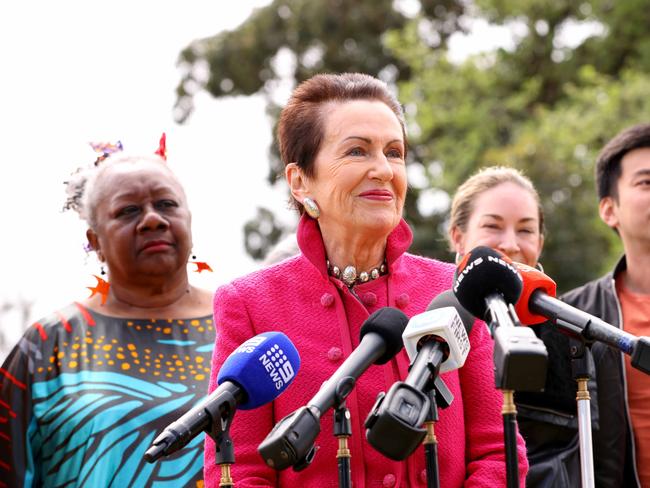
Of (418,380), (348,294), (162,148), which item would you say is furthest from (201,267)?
(418,380)

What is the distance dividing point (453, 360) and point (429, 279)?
3.04 ft

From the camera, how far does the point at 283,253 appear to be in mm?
6035

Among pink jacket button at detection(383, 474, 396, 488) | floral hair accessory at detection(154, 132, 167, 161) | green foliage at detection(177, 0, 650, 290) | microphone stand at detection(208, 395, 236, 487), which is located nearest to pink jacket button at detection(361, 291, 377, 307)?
pink jacket button at detection(383, 474, 396, 488)

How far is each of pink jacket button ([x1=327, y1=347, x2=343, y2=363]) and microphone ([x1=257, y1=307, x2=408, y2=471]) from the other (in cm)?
51

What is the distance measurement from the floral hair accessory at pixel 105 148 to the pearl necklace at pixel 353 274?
238 centimetres

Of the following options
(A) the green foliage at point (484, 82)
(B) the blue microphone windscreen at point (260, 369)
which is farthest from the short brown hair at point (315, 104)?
(A) the green foliage at point (484, 82)

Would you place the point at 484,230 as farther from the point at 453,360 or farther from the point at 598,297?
the point at 453,360

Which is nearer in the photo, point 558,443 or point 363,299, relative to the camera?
point 363,299

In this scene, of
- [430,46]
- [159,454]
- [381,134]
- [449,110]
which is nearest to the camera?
[159,454]

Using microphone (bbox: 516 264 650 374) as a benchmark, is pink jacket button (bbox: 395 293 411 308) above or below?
above

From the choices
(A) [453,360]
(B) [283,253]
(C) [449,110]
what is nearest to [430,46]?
(C) [449,110]

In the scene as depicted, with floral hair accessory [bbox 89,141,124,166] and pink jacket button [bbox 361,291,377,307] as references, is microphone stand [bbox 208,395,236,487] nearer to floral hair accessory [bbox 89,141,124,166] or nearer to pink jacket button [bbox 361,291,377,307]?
pink jacket button [bbox 361,291,377,307]

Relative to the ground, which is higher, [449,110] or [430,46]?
[430,46]

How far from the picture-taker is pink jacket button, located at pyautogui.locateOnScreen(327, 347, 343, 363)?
3385 mm
